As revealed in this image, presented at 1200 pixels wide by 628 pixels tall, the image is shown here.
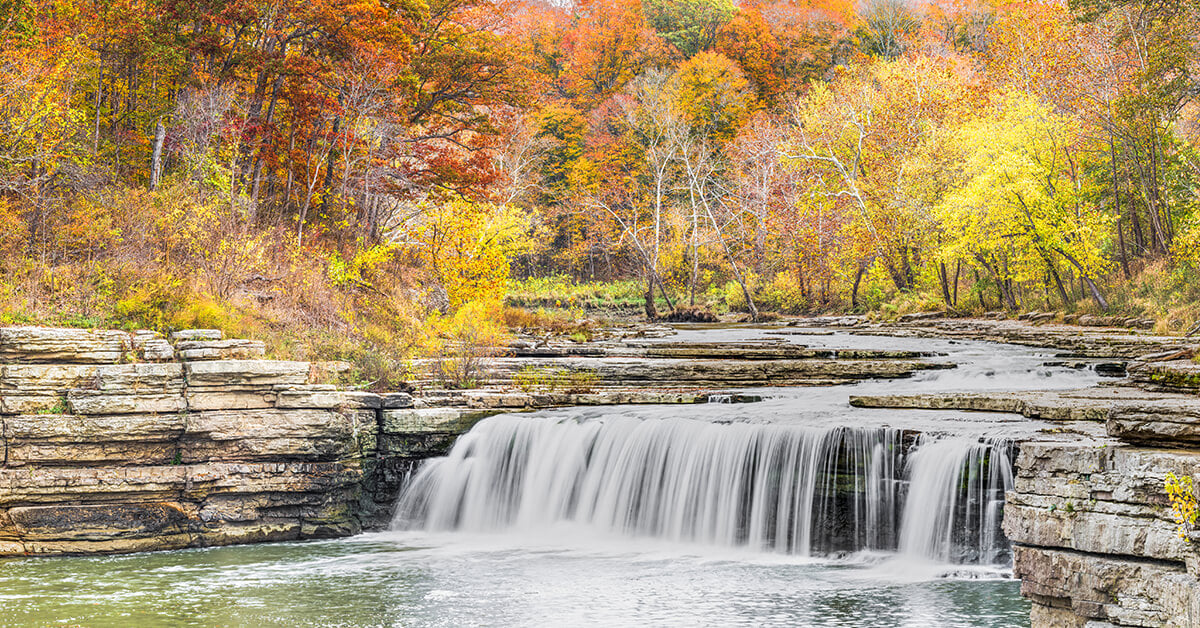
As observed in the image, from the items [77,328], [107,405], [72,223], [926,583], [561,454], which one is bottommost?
[926,583]

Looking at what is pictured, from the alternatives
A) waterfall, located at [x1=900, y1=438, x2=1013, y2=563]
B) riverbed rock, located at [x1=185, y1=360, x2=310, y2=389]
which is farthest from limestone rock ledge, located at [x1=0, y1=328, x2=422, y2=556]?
waterfall, located at [x1=900, y1=438, x2=1013, y2=563]

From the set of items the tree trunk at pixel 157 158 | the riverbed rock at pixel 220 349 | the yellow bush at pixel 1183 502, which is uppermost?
the tree trunk at pixel 157 158

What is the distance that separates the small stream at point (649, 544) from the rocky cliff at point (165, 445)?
1.46ft

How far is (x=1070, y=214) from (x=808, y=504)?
20.3m

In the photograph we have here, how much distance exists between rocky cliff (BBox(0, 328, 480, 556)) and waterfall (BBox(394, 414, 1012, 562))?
1.41 metres

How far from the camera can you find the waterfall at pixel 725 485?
32.4 ft

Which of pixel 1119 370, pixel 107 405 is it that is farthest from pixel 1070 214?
pixel 107 405

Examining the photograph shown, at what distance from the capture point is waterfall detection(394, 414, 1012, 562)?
9.88 metres

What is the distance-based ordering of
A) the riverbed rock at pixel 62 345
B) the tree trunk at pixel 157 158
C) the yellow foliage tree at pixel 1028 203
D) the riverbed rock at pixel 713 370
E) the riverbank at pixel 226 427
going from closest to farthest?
the riverbank at pixel 226 427
the riverbed rock at pixel 62 345
the riverbed rock at pixel 713 370
the tree trunk at pixel 157 158
the yellow foliage tree at pixel 1028 203

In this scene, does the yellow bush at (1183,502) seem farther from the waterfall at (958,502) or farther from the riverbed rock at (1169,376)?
the riverbed rock at (1169,376)

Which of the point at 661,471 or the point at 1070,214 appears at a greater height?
the point at 1070,214

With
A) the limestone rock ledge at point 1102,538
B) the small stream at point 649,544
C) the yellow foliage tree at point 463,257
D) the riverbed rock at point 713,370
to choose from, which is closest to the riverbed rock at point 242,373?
the small stream at point 649,544

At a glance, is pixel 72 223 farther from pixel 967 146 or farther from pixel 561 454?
pixel 967 146

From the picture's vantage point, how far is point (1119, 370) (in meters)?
15.3
